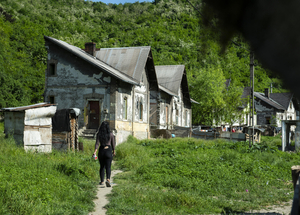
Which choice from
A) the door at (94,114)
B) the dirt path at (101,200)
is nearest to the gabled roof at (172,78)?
the door at (94,114)

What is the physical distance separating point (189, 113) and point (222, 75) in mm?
6426

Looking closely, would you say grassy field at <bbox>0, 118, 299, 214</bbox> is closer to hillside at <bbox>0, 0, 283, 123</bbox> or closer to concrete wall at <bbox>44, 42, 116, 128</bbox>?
hillside at <bbox>0, 0, 283, 123</bbox>

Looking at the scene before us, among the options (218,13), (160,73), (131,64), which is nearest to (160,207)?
(218,13)

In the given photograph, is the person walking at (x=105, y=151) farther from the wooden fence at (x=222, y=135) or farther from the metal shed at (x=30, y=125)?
the wooden fence at (x=222, y=135)

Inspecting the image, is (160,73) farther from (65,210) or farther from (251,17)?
(251,17)

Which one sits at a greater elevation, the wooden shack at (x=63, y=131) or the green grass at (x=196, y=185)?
the wooden shack at (x=63, y=131)

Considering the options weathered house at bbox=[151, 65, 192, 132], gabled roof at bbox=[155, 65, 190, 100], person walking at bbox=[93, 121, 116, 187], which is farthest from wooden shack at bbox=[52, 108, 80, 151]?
gabled roof at bbox=[155, 65, 190, 100]

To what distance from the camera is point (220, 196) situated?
846cm

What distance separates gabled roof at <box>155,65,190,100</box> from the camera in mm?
31594

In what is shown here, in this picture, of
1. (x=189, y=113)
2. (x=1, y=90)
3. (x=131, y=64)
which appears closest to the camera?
(x=131, y=64)

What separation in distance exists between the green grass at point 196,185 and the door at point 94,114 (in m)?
6.62

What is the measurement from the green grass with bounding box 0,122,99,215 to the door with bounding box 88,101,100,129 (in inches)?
414

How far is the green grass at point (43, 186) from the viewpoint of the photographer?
5984 millimetres

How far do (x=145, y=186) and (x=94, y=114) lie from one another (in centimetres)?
1316
